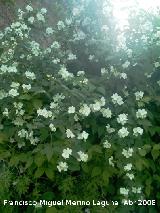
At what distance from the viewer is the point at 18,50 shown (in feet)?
11.9

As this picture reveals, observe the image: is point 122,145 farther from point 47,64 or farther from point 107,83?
point 47,64

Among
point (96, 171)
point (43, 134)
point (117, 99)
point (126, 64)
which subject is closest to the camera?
point (43, 134)

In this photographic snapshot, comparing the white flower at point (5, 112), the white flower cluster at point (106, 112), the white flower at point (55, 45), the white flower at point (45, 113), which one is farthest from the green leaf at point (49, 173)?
the white flower at point (55, 45)

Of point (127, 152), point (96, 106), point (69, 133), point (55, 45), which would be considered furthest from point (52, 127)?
point (55, 45)

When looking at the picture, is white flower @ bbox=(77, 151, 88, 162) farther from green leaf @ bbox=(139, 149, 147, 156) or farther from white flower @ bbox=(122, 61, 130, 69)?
white flower @ bbox=(122, 61, 130, 69)

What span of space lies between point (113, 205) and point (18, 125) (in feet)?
2.98

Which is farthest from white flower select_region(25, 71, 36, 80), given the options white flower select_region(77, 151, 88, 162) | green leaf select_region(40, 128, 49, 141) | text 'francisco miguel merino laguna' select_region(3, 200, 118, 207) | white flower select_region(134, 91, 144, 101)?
text 'francisco miguel merino laguna' select_region(3, 200, 118, 207)

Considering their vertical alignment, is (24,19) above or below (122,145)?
above

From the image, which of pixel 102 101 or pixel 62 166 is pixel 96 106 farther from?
pixel 62 166

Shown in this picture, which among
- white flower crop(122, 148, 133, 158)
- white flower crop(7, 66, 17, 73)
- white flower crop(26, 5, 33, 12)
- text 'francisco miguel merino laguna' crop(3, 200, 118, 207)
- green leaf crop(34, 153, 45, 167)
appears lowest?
text 'francisco miguel merino laguna' crop(3, 200, 118, 207)

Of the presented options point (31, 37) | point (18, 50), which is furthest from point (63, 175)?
point (31, 37)

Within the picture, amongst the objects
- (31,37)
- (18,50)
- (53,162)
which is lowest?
(53,162)

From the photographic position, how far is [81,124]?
3.43 m

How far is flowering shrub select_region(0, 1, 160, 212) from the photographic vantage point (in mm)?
3133
